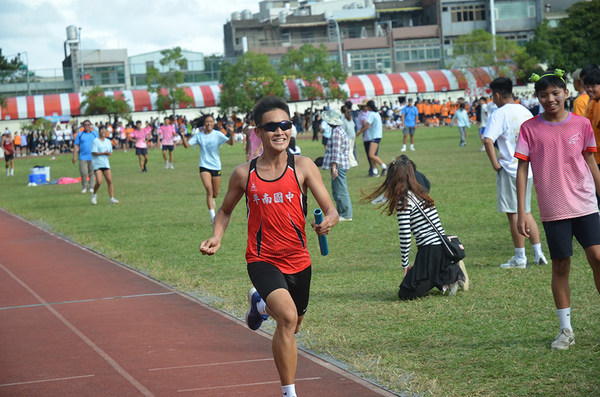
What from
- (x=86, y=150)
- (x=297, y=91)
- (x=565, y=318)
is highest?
(x=297, y=91)

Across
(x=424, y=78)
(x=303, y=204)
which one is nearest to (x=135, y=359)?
(x=303, y=204)

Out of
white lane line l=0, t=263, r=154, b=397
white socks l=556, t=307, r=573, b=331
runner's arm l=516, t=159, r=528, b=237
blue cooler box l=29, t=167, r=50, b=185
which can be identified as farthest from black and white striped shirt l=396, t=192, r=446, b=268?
blue cooler box l=29, t=167, r=50, b=185

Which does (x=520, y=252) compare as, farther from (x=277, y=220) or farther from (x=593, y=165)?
(x=277, y=220)

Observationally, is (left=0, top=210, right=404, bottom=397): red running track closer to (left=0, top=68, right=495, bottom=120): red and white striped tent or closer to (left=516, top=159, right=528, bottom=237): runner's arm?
(left=516, top=159, right=528, bottom=237): runner's arm

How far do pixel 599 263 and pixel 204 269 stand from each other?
17.7ft

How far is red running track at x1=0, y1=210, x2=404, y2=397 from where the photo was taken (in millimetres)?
5129

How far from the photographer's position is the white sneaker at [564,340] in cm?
523

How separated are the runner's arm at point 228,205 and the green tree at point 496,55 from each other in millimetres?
64153

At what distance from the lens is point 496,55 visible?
6706 centimetres

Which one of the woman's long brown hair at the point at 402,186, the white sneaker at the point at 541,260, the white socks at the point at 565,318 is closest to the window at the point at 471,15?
the white sneaker at the point at 541,260

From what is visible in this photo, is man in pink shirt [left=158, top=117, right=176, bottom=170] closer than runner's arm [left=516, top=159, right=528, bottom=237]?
No

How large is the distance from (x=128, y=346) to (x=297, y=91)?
61540 millimetres

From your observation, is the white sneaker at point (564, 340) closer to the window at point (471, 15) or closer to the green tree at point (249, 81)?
the green tree at point (249, 81)

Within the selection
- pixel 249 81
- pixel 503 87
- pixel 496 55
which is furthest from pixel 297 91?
pixel 503 87
